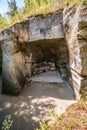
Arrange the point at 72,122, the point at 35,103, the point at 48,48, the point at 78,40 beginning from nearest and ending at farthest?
the point at 72,122
the point at 78,40
the point at 35,103
the point at 48,48

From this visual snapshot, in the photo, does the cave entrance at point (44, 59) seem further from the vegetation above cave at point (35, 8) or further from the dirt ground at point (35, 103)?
the vegetation above cave at point (35, 8)

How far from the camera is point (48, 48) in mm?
6230

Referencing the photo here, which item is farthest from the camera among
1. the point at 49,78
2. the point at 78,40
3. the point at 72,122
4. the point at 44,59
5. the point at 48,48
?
the point at 44,59

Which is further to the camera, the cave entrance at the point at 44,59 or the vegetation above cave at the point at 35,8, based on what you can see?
the cave entrance at the point at 44,59

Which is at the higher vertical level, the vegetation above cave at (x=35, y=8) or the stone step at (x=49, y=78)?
the vegetation above cave at (x=35, y=8)

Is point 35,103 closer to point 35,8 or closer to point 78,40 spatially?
point 78,40

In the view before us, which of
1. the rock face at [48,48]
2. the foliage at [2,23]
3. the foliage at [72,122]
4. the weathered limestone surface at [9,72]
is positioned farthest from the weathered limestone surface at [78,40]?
the foliage at [2,23]

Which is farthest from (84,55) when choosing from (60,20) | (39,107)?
(39,107)

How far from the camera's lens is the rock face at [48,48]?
13.7ft

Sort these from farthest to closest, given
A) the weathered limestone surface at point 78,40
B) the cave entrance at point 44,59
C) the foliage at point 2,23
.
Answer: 1. the foliage at point 2,23
2. the cave entrance at point 44,59
3. the weathered limestone surface at point 78,40

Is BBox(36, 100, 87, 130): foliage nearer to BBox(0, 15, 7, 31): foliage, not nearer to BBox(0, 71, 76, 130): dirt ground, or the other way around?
BBox(0, 71, 76, 130): dirt ground

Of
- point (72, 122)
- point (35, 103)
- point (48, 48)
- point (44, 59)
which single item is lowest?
point (35, 103)

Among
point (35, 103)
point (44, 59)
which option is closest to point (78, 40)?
point (35, 103)

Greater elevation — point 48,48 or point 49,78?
point 48,48
